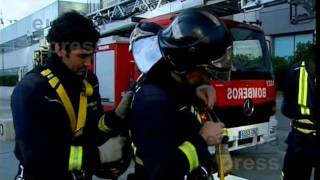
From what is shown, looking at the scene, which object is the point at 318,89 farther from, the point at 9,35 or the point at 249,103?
the point at 9,35

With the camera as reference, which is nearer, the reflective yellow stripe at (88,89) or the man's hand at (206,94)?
the man's hand at (206,94)

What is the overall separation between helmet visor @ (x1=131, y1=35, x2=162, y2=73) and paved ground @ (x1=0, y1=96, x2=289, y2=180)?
3.24m

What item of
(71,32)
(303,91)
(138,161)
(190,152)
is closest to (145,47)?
(71,32)

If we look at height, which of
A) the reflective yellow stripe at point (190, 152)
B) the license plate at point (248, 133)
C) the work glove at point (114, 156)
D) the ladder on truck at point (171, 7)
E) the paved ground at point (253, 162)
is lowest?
the paved ground at point (253, 162)

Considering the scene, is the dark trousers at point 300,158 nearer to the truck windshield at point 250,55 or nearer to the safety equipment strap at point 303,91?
the safety equipment strap at point 303,91

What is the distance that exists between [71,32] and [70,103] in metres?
0.32

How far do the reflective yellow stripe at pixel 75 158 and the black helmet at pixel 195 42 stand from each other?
57cm

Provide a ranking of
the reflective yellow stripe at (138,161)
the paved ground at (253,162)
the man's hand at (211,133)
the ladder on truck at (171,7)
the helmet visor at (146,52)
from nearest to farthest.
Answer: the man's hand at (211,133) < the reflective yellow stripe at (138,161) < the helmet visor at (146,52) < the paved ground at (253,162) < the ladder on truck at (171,7)

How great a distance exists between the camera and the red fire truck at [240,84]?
661cm

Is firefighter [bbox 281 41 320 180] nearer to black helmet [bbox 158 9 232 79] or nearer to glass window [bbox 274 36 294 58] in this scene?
black helmet [bbox 158 9 232 79]

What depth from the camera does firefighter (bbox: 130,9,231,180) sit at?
1.60m

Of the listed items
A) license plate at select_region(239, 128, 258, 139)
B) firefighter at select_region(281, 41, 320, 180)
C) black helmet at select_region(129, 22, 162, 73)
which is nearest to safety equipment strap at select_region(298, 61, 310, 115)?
firefighter at select_region(281, 41, 320, 180)

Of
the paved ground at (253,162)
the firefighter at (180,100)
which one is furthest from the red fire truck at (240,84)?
the firefighter at (180,100)

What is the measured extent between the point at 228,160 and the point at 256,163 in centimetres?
521
